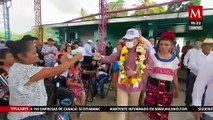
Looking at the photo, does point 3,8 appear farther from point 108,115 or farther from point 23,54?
point 108,115

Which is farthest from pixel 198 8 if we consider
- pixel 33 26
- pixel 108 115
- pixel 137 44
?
pixel 33 26

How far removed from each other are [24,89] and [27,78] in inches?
2.9

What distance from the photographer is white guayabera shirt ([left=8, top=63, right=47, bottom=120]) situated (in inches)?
71.6

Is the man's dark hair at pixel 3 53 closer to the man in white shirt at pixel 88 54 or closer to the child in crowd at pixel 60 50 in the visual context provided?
the child in crowd at pixel 60 50

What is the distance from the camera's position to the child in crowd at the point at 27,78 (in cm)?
182

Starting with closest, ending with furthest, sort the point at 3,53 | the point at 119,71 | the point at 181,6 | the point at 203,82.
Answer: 1. the point at 203,82
2. the point at 3,53
3. the point at 119,71
4. the point at 181,6

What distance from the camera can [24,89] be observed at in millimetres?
1831

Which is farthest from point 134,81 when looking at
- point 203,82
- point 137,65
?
point 203,82

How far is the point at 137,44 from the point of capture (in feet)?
9.72

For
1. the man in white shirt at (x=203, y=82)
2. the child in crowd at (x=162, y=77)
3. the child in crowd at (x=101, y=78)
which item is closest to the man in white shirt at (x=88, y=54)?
the child in crowd at (x=101, y=78)

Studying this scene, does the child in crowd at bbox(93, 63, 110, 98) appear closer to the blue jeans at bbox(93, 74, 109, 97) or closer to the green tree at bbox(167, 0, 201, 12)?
the blue jeans at bbox(93, 74, 109, 97)

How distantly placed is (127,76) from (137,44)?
0.33 m

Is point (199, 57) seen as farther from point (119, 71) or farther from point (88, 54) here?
point (88, 54)

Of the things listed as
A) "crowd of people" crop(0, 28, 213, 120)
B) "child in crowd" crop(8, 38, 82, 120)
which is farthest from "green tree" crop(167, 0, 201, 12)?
"child in crowd" crop(8, 38, 82, 120)
